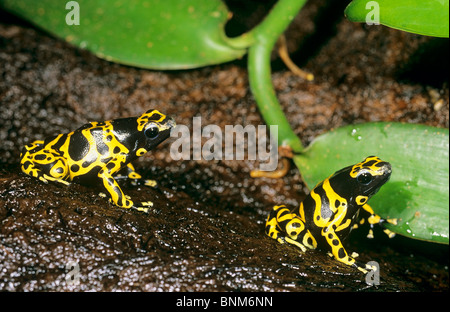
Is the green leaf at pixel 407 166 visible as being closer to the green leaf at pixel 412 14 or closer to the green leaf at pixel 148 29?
the green leaf at pixel 412 14

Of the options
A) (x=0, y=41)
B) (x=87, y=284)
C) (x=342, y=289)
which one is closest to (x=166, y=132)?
(x=87, y=284)

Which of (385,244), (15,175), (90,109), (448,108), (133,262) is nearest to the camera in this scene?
(133,262)

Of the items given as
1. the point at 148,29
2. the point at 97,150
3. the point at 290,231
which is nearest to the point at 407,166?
the point at 290,231

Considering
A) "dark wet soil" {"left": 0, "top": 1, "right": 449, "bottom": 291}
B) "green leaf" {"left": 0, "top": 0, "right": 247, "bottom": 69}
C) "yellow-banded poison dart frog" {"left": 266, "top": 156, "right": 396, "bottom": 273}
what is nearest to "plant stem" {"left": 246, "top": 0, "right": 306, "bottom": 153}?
"green leaf" {"left": 0, "top": 0, "right": 247, "bottom": 69}

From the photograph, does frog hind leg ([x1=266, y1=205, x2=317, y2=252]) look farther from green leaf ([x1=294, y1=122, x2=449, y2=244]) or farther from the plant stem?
the plant stem

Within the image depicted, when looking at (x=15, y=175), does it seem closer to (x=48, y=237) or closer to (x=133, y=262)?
(x=48, y=237)

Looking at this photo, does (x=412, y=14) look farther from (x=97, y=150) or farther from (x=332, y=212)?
(x=97, y=150)
